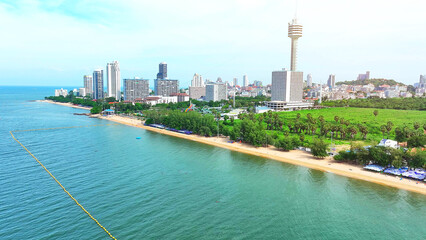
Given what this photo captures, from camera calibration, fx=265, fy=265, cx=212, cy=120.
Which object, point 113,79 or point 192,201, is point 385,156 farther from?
point 113,79

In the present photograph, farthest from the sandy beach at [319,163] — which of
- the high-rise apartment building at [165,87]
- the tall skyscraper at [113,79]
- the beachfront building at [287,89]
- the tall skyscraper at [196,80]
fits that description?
the tall skyscraper at [196,80]

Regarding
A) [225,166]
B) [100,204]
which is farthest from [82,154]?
[225,166]

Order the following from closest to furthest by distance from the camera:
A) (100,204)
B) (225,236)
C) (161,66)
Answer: (225,236) < (100,204) < (161,66)

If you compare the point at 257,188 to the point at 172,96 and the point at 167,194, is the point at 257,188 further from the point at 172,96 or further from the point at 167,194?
the point at 172,96

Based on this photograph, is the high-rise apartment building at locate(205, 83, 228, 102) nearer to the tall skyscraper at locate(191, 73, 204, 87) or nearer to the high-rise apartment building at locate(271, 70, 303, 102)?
the high-rise apartment building at locate(271, 70, 303, 102)

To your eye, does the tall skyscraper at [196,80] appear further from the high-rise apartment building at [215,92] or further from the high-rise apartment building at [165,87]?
the high-rise apartment building at [215,92]

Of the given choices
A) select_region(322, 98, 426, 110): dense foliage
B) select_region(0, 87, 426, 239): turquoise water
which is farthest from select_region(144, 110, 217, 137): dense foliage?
select_region(322, 98, 426, 110): dense foliage
